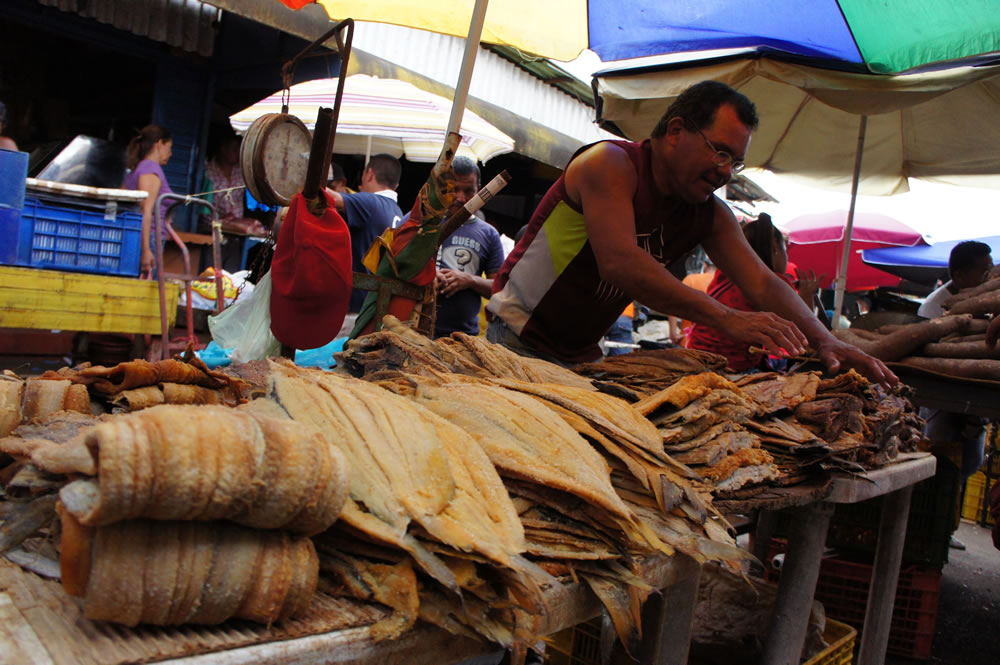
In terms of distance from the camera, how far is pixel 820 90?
459cm

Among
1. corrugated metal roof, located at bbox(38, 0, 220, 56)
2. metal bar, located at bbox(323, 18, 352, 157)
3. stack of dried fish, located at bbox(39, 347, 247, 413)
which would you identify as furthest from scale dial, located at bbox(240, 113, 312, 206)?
corrugated metal roof, located at bbox(38, 0, 220, 56)

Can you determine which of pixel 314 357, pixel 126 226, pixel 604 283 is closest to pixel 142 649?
pixel 604 283

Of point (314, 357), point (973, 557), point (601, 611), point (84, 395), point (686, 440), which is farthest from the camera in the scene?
point (973, 557)

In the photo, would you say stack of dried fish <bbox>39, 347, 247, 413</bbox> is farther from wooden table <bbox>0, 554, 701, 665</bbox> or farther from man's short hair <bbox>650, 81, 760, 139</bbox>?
man's short hair <bbox>650, 81, 760, 139</bbox>

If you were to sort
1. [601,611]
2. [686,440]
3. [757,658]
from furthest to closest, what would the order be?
[757,658] < [686,440] < [601,611]

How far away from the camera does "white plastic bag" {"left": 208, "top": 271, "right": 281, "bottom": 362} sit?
3.34 meters

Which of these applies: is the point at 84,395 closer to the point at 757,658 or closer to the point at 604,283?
the point at 604,283

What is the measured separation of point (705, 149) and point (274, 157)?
6.01 ft

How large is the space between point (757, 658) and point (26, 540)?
2.65 m

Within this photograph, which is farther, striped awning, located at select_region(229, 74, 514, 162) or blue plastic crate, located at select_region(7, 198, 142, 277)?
striped awning, located at select_region(229, 74, 514, 162)

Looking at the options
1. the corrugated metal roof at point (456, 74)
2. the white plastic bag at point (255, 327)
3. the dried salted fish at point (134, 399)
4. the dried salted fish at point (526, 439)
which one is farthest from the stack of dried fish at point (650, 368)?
the corrugated metal roof at point (456, 74)

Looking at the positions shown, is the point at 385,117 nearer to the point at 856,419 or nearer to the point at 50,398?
the point at 856,419

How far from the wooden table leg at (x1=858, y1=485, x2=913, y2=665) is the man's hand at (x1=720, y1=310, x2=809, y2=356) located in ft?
4.07

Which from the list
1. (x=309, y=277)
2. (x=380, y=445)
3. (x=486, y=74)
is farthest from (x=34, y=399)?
(x=486, y=74)
